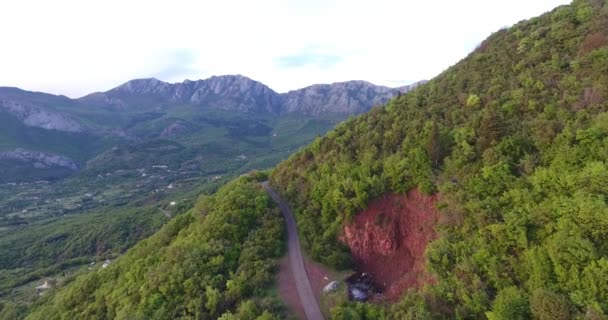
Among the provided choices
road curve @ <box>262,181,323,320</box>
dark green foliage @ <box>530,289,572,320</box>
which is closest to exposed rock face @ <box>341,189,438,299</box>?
road curve @ <box>262,181,323,320</box>

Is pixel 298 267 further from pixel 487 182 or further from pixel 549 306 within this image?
pixel 549 306

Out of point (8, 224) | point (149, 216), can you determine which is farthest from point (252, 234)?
point (8, 224)

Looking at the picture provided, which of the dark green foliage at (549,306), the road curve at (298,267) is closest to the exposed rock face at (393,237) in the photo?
the road curve at (298,267)

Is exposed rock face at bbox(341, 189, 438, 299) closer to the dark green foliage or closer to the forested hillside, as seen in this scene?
the forested hillside

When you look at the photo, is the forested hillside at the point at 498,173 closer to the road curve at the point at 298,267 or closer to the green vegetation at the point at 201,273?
the road curve at the point at 298,267

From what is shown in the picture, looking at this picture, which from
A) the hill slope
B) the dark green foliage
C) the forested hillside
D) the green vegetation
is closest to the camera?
the dark green foliage

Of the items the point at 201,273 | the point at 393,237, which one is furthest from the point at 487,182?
the point at 201,273

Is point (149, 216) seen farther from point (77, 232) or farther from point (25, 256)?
point (25, 256)
